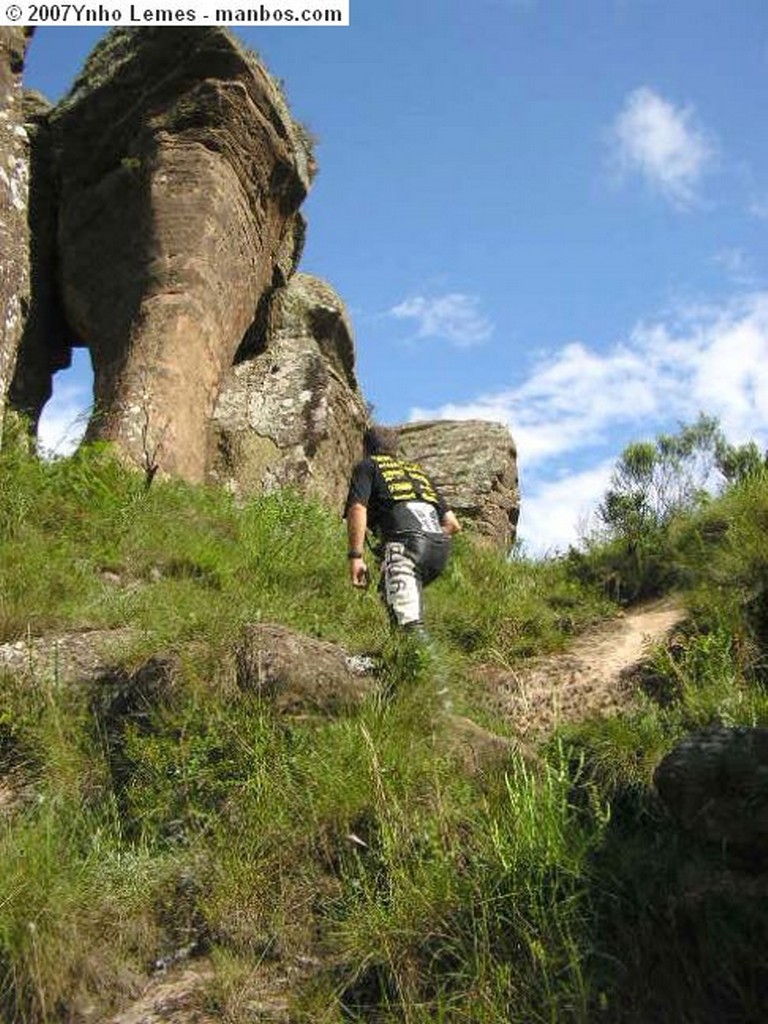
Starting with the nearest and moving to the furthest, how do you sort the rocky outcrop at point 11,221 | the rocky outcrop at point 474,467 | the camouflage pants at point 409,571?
1. the camouflage pants at point 409,571
2. the rocky outcrop at point 11,221
3. the rocky outcrop at point 474,467

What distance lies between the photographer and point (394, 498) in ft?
19.8

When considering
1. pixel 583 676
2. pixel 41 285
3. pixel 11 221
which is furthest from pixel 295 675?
pixel 41 285

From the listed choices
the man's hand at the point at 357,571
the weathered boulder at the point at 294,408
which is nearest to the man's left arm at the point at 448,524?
the man's hand at the point at 357,571

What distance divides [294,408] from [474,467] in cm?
272

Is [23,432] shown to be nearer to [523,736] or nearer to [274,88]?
[523,736]

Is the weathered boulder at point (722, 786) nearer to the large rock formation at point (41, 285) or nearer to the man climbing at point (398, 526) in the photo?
the man climbing at point (398, 526)

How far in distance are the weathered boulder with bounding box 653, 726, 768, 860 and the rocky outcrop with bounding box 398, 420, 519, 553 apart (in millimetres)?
8800

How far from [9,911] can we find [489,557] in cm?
690

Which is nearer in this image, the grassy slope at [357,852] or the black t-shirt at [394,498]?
the grassy slope at [357,852]

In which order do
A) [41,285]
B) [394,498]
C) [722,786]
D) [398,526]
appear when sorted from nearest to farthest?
[722,786]
[398,526]
[394,498]
[41,285]

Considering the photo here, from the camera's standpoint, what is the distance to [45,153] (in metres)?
12.3

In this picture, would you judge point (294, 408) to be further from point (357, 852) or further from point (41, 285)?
point (357, 852)

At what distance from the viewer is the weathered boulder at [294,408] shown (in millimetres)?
11117

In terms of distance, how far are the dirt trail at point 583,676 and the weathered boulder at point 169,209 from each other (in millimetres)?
4610
